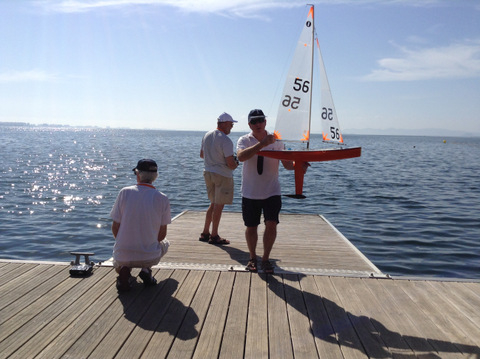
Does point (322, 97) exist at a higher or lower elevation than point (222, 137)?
higher

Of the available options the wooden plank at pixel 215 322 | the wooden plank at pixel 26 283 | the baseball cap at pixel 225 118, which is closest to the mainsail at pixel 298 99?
the baseball cap at pixel 225 118

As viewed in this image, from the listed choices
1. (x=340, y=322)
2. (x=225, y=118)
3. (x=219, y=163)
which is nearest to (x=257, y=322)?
(x=340, y=322)

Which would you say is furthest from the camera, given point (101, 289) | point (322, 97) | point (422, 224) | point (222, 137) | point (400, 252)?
point (422, 224)

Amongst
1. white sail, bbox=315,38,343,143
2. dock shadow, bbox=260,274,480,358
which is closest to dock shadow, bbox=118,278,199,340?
dock shadow, bbox=260,274,480,358

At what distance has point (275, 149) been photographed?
5.19 meters

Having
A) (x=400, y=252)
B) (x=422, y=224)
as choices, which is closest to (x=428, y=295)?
(x=400, y=252)

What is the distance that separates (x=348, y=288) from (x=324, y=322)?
1020 millimetres

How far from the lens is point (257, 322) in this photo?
395 cm

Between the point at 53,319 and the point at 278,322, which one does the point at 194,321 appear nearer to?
the point at 278,322

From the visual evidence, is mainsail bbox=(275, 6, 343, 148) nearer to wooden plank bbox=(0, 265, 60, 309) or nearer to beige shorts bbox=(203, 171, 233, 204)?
beige shorts bbox=(203, 171, 233, 204)

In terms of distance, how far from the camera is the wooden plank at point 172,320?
338cm

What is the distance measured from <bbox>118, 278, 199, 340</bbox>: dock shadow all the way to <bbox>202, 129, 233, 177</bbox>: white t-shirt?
2.28m

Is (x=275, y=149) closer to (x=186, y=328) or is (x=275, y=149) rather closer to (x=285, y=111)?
(x=285, y=111)

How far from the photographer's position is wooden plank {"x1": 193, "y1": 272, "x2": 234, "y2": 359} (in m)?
3.40
